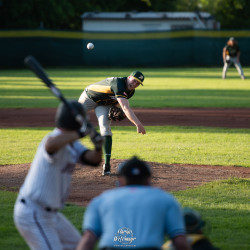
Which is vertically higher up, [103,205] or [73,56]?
[103,205]

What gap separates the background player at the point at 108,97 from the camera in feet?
30.9

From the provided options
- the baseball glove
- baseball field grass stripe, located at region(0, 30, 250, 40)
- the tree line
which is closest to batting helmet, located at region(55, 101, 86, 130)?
the baseball glove

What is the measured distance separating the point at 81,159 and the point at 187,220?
109cm

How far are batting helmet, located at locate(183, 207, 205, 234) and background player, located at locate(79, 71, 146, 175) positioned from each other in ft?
17.1

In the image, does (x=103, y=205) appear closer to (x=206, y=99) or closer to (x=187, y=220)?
(x=187, y=220)

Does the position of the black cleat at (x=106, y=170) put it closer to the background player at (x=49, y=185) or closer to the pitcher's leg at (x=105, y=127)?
the pitcher's leg at (x=105, y=127)

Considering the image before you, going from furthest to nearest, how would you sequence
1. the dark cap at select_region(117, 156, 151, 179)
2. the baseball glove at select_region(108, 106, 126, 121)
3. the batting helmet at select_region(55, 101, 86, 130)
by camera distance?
the baseball glove at select_region(108, 106, 126, 121) → the batting helmet at select_region(55, 101, 86, 130) → the dark cap at select_region(117, 156, 151, 179)

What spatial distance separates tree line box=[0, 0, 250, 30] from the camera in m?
49.8

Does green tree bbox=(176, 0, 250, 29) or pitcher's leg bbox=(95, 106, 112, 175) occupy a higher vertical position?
pitcher's leg bbox=(95, 106, 112, 175)

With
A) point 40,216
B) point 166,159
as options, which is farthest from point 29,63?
point 166,159

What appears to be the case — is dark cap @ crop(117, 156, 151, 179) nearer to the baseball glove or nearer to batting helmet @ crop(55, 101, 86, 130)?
batting helmet @ crop(55, 101, 86, 130)

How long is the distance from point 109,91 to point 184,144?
427cm

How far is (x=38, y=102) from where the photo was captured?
21.7 metres

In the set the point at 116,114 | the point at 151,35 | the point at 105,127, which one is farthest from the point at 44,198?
the point at 151,35
